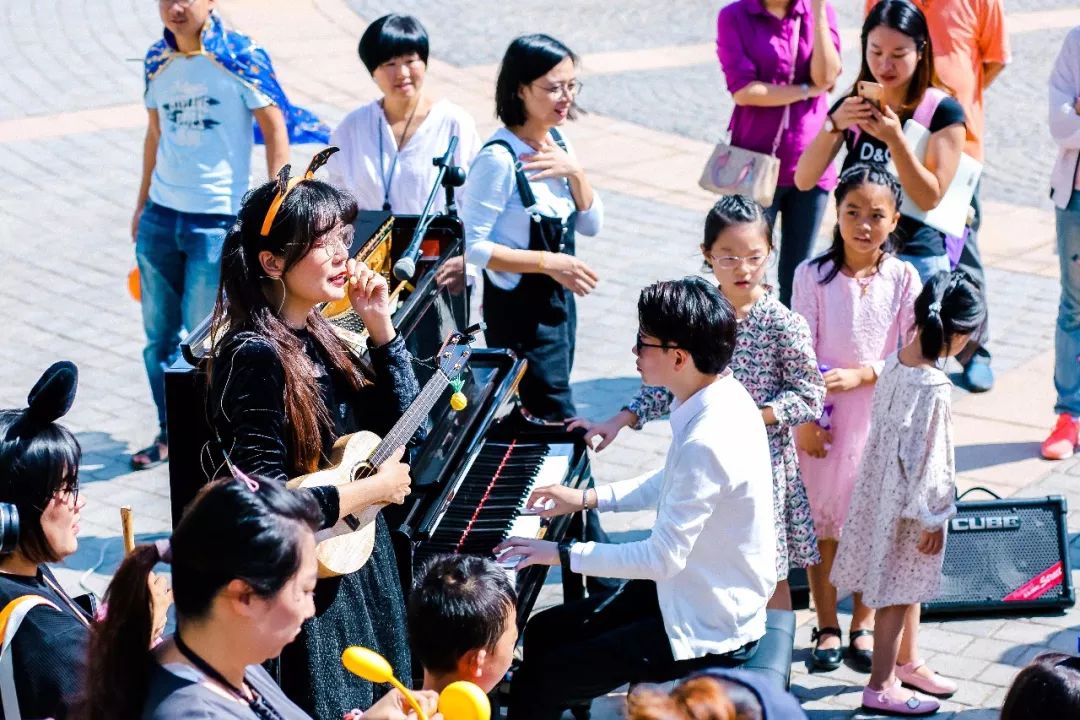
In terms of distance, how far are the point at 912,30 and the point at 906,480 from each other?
80.9 inches

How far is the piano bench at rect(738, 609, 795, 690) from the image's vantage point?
4191 millimetres

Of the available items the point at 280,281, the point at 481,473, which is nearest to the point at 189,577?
the point at 280,281

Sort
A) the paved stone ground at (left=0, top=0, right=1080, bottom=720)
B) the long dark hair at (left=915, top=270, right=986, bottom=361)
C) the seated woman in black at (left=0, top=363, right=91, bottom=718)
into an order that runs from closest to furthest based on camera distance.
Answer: the seated woman in black at (left=0, top=363, right=91, bottom=718) → the long dark hair at (left=915, top=270, right=986, bottom=361) → the paved stone ground at (left=0, top=0, right=1080, bottom=720)

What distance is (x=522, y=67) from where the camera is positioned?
18.7 feet

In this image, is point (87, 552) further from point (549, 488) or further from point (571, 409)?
point (549, 488)

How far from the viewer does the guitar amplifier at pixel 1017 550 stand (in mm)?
5574

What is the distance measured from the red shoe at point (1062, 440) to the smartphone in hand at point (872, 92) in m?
1.98

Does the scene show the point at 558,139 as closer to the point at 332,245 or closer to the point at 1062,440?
the point at 332,245

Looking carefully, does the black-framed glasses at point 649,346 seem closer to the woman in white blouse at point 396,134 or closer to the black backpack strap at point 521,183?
the black backpack strap at point 521,183

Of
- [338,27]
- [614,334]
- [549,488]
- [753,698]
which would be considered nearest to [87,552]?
[549,488]

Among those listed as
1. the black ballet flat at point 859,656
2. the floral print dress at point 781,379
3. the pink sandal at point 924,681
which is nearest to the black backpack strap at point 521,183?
the floral print dress at point 781,379

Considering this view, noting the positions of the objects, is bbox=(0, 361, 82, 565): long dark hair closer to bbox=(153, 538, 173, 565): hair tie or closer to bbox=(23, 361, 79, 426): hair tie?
bbox=(23, 361, 79, 426): hair tie

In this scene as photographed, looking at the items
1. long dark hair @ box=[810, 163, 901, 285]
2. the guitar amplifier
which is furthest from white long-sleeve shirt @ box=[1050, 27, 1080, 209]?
the guitar amplifier

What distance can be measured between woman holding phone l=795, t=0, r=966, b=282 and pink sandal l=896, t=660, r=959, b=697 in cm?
169
